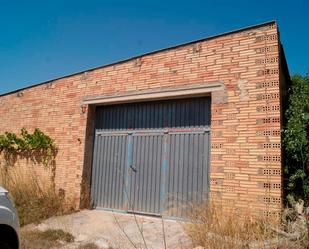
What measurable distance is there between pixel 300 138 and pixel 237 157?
1211 millimetres

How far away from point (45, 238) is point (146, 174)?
A: 2703 mm

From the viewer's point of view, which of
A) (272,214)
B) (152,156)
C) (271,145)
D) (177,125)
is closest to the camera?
(272,214)

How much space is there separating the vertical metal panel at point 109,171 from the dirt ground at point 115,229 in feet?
1.30

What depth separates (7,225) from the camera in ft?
10.0

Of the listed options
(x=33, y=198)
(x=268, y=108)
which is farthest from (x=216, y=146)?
(x=33, y=198)

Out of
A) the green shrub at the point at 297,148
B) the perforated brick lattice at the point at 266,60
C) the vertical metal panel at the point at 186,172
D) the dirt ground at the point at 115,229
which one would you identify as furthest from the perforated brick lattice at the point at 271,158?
the dirt ground at the point at 115,229

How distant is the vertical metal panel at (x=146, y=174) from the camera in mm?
7434

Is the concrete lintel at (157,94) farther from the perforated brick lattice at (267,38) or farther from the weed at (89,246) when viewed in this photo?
the weed at (89,246)

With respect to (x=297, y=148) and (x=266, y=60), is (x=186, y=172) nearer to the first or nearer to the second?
(x=297, y=148)

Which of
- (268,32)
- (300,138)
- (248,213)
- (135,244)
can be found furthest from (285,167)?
(135,244)

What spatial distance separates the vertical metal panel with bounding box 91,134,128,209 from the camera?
8.06 metres

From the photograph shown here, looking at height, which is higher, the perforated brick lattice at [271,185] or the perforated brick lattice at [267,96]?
the perforated brick lattice at [267,96]

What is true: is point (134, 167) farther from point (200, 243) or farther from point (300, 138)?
point (300, 138)

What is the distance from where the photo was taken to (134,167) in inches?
310
